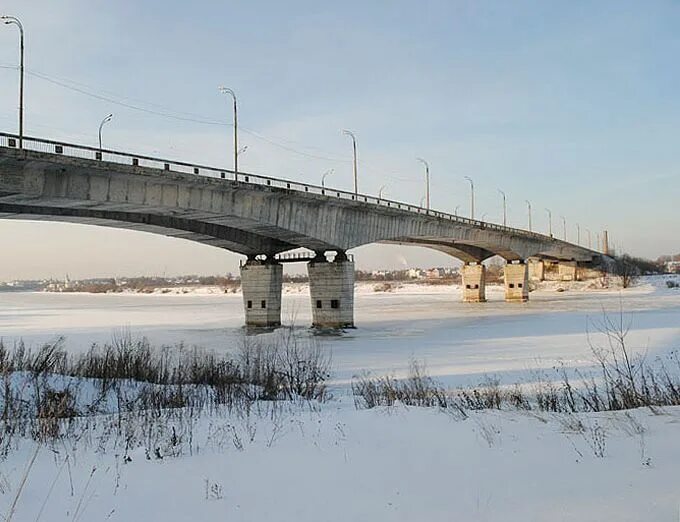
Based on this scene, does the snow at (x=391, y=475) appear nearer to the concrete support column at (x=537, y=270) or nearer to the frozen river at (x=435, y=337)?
the frozen river at (x=435, y=337)

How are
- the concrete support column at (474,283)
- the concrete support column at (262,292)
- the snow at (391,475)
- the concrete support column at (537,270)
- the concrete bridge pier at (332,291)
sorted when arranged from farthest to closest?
the concrete support column at (537,270) < the concrete support column at (474,283) < the concrete support column at (262,292) < the concrete bridge pier at (332,291) < the snow at (391,475)

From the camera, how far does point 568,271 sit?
119 m

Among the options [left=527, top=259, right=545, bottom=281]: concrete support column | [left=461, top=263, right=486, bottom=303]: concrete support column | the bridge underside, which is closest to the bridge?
the bridge underside

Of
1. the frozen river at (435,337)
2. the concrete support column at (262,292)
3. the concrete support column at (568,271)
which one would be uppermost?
the concrete support column at (568,271)

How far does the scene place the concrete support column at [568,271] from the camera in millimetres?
117312

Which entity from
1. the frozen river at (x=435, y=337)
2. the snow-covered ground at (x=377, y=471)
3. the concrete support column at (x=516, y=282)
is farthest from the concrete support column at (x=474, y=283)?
the snow-covered ground at (x=377, y=471)

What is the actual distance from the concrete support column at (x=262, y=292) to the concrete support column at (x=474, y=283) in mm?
33185

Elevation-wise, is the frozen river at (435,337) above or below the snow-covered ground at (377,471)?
below

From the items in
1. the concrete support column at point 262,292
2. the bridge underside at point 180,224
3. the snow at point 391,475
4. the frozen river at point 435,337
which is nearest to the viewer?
the snow at point 391,475

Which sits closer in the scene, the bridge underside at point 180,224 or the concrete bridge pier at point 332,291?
the bridge underside at point 180,224

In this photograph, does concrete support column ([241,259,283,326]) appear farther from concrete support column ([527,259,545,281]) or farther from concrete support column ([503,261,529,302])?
concrete support column ([527,259,545,281])

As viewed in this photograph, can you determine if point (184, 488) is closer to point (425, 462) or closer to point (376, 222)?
point (425, 462)

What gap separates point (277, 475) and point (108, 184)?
23686mm

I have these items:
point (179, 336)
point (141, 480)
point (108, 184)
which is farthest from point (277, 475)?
point (179, 336)
